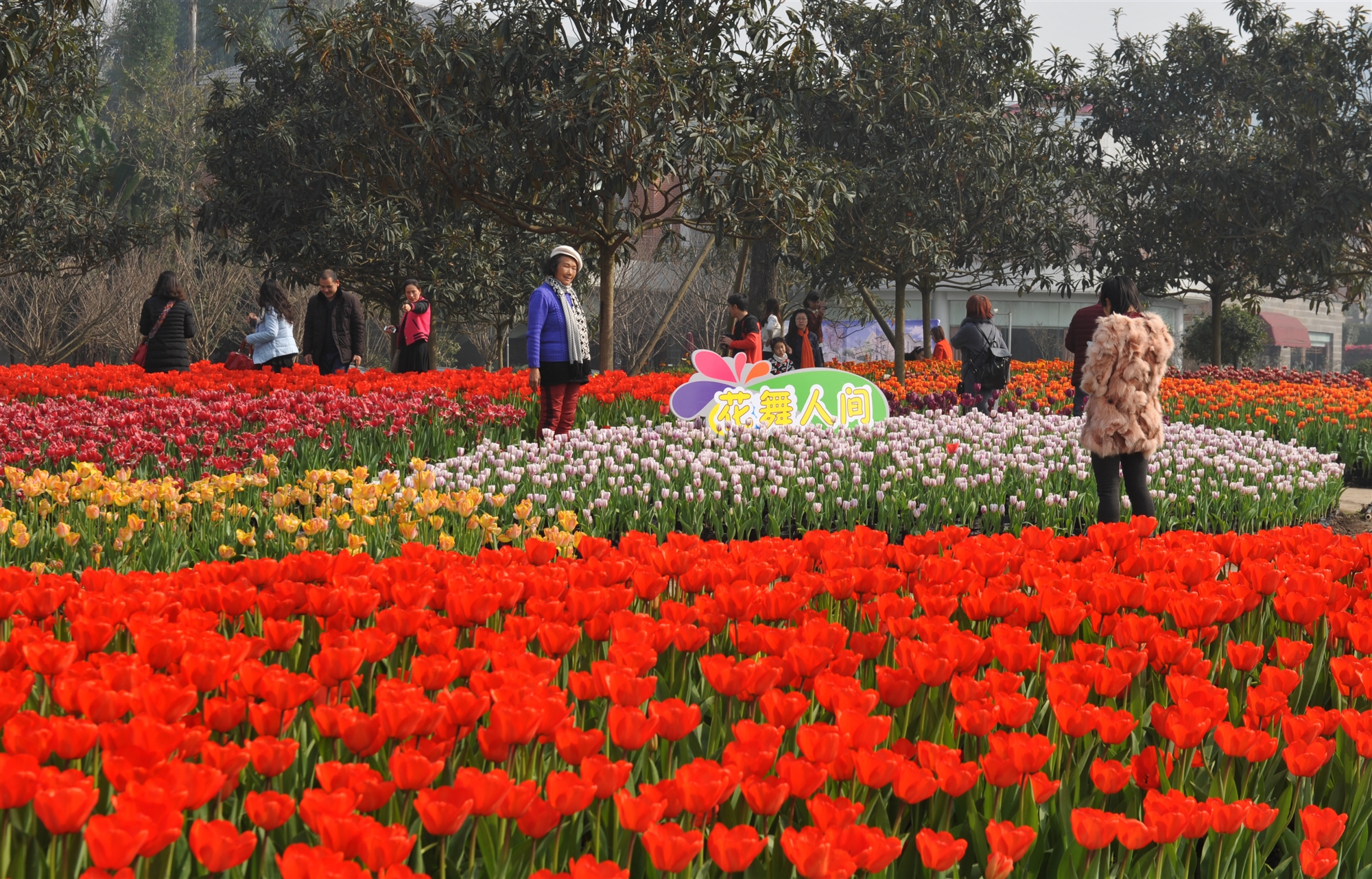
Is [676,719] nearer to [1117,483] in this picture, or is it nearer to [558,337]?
[1117,483]

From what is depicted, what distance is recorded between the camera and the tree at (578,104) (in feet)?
36.6

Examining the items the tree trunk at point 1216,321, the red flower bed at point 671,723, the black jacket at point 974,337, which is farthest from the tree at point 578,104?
the tree trunk at point 1216,321

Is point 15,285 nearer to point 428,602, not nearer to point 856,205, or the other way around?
point 856,205

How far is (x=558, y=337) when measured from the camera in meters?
8.22

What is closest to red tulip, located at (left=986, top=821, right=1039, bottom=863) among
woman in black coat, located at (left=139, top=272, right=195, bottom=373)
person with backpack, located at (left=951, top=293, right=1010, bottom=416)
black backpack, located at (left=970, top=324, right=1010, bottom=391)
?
person with backpack, located at (left=951, top=293, right=1010, bottom=416)

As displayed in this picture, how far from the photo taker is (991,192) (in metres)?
17.0

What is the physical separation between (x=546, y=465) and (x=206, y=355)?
20.7m

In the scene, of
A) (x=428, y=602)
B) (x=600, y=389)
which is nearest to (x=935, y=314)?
(x=600, y=389)

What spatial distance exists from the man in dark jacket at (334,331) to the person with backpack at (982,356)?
231 inches

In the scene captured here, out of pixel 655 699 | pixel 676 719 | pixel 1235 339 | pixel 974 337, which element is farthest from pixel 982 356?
pixel 1235 339

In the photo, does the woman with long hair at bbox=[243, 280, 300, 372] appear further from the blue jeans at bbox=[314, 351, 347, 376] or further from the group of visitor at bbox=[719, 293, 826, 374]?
the group of visitor at bbox=[719, 293, 826, 374]

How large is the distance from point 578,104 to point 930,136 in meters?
7.39

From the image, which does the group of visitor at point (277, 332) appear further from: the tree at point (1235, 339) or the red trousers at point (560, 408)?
the tree at point (1235, 339)

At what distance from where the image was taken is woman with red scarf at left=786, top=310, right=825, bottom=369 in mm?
13258
